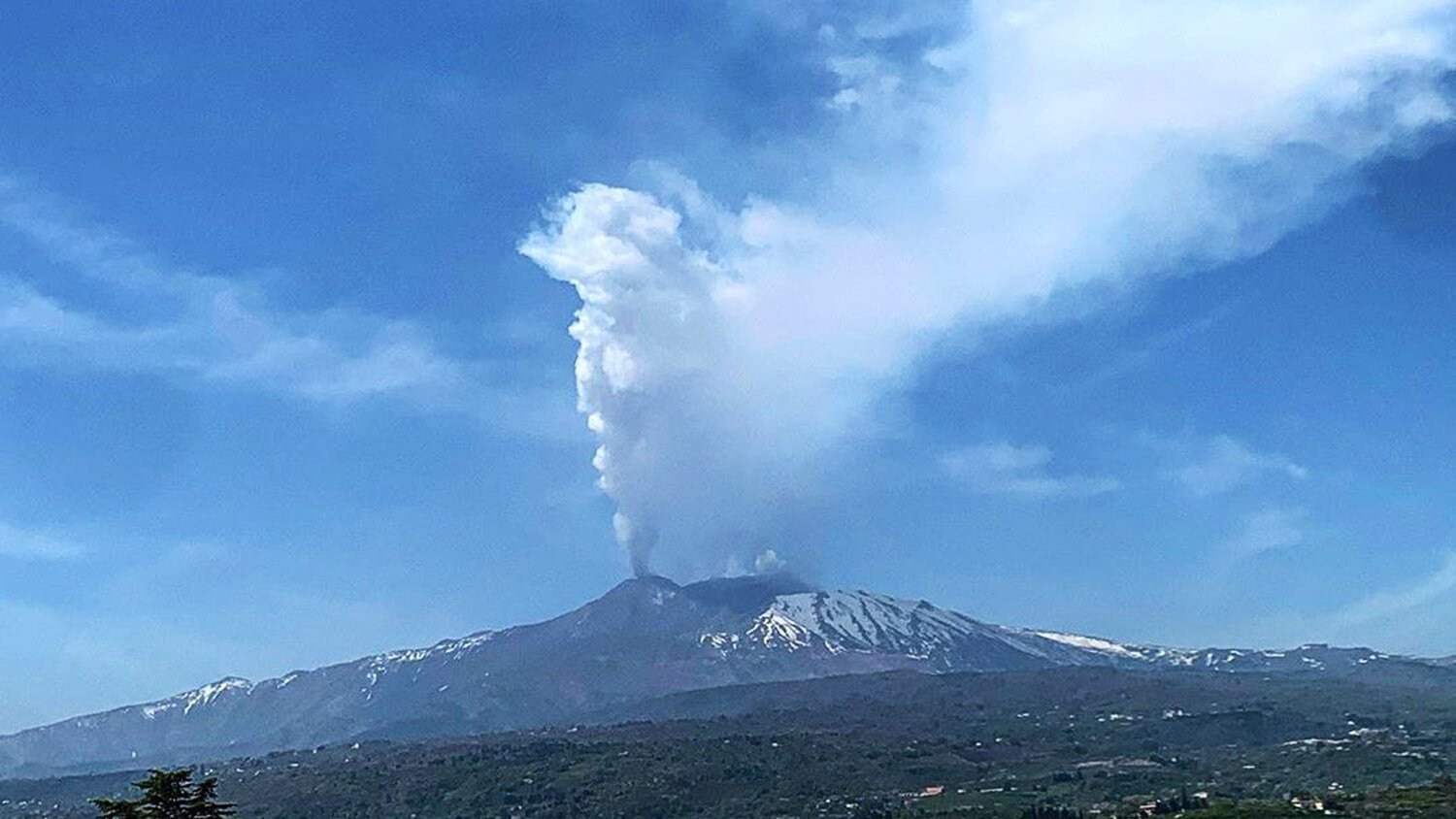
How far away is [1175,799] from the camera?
7530 inches

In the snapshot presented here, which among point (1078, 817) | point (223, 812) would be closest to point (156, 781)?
point (223, 812)

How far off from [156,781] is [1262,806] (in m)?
165

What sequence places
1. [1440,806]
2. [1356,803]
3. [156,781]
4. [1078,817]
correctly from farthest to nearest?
[1078,817] → [1356,803] → [1440,806] → [156,781]

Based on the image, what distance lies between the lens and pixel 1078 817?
188 meters

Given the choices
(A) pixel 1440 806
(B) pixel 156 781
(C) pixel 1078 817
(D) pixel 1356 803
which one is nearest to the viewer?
(B) pixel 156 781

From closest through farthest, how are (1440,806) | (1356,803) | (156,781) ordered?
(156,781) → (1440,806) → (1356,803)

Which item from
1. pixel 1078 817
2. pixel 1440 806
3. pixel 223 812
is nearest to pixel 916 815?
pixel 1078 817

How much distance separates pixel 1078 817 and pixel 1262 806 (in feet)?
83.1

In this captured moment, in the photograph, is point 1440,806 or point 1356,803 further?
point 1356,803

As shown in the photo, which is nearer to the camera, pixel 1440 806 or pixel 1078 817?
pixel 1440 806

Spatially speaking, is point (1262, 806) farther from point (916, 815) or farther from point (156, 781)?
point (156, 781)

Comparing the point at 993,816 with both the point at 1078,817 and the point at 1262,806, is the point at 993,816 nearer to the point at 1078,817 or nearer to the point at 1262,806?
the point at 1078,817

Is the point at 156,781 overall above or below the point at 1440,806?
above

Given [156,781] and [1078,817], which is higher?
[156,781]
